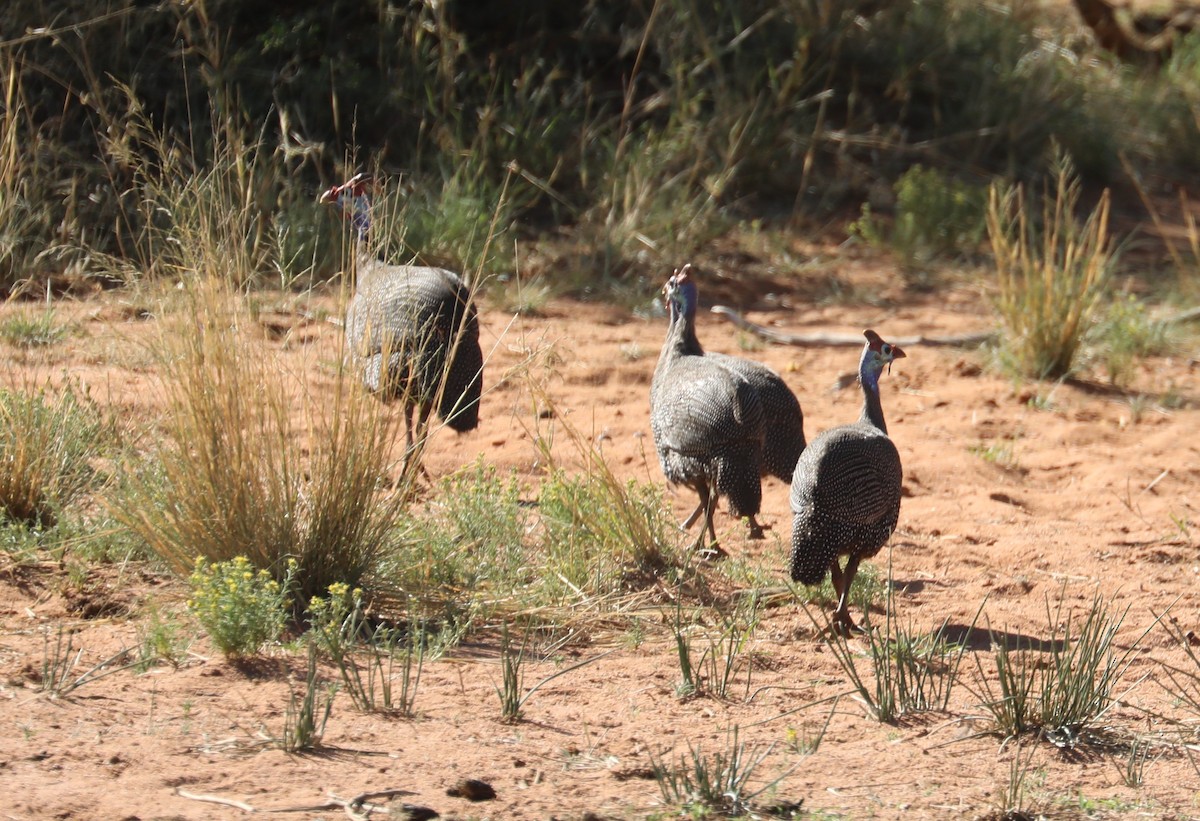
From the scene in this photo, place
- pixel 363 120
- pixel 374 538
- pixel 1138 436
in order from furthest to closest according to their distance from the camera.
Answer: pixel 363 120
pixel 1138 436
pixel 374 538

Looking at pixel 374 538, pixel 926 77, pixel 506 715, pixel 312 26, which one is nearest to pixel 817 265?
pixel 926 77

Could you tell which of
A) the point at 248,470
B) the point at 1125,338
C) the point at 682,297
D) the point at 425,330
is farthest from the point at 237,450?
the point at 1125,338

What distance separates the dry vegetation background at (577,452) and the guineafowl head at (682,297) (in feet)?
1.27

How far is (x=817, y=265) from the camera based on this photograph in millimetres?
8984

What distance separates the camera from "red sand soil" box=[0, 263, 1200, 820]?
2.99 m

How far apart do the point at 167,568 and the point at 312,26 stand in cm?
540

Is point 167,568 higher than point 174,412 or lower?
lower

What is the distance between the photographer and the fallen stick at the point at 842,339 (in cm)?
774

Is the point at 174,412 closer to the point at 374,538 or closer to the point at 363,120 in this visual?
the point at 374,538

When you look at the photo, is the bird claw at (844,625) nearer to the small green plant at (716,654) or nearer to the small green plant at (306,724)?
the small green plant at (716,654)

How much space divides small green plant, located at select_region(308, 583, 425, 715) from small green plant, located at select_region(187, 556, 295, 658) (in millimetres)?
101

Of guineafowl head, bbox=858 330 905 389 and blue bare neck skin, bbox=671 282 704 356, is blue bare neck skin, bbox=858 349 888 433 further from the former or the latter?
blue bare neck skin, bbox=671 282 704 356

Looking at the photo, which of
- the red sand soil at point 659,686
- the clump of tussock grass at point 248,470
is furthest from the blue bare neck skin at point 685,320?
the clump of tussock grass at point 248,470

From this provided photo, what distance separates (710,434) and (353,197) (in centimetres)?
138
